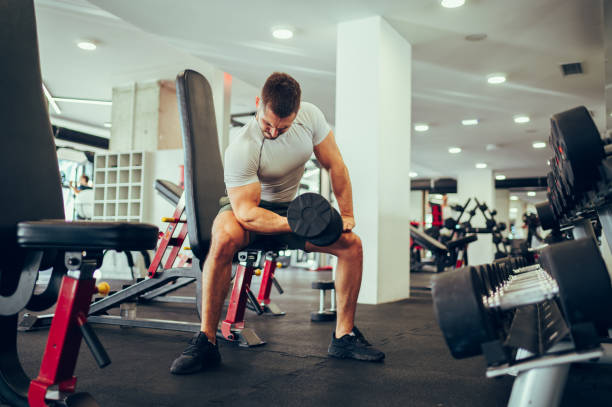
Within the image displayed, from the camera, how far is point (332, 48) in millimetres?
4629

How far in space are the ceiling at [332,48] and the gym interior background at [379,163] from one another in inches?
1.0

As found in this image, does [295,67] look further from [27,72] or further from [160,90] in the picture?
[27,72]

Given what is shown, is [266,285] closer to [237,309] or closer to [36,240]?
[237,309]

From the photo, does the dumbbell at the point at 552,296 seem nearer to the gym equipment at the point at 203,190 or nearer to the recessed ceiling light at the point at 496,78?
the gym equipment at the point at 203,190

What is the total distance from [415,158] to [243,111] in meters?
4.34

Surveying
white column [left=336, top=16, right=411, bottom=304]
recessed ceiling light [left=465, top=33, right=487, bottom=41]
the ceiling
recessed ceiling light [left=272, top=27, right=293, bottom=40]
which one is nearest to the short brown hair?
white column [left=336, top=16, right=411, bottom=304]

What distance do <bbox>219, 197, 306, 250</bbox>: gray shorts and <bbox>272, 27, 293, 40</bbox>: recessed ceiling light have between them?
9.14 feet

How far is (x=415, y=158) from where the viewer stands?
10562mm

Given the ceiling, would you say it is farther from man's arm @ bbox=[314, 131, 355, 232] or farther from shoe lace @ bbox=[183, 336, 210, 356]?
shoe lace @ bbox=[183, 336, 210, 356]

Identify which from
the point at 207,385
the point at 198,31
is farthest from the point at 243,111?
the point at 207,385

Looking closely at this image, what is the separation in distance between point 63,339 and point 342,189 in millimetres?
1172

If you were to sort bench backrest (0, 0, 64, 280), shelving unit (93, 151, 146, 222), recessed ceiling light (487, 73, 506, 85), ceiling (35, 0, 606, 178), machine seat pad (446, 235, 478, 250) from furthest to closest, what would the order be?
shelving unit (93, 151, 146, 222) → recessed ceiling light (487, 73, 506, 85) → machine seat pad (446, 235, 478, 250) → ceiling (35, 0, 606, 178) → bench backrest (0, 0, 64, 280)

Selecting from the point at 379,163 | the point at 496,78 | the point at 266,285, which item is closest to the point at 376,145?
the point at 379,163

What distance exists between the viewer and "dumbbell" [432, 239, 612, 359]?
0.61 meters
